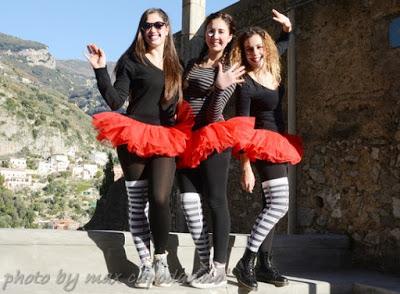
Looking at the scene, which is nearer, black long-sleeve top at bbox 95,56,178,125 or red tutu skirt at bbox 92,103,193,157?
red tutu skirt at bbox 92,103,193,157

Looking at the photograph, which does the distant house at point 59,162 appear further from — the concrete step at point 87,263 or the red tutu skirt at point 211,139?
the red tutu skirt at point 211,139

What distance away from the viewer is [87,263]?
2.76 meters

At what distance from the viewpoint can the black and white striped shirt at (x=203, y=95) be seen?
2570 millimetres

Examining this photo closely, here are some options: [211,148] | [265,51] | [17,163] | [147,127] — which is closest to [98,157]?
[17,163]

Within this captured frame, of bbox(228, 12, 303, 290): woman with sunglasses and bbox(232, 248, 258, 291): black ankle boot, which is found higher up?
bbox(228, 12, 303, 290): woman with sunglasses

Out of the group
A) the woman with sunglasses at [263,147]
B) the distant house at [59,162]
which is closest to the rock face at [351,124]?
the woman with sunglasses at [263,147]

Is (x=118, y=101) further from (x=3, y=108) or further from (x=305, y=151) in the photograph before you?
(x=3, y=108)

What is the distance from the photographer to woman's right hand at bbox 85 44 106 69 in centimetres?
246

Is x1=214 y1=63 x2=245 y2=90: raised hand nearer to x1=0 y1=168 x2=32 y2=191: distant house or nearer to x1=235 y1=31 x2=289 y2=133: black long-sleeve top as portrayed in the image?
x1=235 y1=31 x2=289 y2=133: black long-sleeve top

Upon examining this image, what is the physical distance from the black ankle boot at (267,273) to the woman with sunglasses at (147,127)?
563mm

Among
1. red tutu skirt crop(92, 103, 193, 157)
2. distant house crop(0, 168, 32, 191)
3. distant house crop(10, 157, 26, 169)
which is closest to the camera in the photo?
red tutu skirt crop(92, 103, 193, 157)

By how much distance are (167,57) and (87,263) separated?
50.8 inches

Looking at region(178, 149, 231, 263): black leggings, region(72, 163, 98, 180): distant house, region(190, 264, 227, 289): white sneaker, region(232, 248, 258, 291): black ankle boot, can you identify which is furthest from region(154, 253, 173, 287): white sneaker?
region(72, 163, 98, 180): distant house

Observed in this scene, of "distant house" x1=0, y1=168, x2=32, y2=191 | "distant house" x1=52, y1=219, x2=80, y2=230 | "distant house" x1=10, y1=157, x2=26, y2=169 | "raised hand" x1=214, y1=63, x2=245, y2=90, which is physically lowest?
"distant house" x1=52, y1=219, x2=80, y2=230
